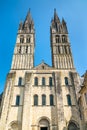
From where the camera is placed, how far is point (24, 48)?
34.9 metres

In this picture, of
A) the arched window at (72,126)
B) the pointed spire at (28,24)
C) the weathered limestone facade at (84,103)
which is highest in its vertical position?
the pointed spire at (28,24)

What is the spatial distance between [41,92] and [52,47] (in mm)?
12196

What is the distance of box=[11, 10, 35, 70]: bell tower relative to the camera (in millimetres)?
31814

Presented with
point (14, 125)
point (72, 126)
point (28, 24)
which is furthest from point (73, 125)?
point (28, 24)

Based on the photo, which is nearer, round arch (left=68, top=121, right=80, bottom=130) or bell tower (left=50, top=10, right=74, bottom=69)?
round arch (left=68, top=121, right=80, bottom=130)

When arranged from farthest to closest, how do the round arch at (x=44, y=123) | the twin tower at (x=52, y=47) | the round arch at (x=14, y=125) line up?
1. the twin tower at (x=52, y=47)
2. the round arch at (x=44, y=123)
3. the round arch at (x=14, y=125)

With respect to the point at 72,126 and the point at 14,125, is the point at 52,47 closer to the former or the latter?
the point at 72,126

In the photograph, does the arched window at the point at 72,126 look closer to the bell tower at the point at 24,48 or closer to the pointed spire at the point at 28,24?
the bell tower at the point at 24,48

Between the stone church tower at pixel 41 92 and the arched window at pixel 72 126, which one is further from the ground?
the stone church tower at pixel 41 92

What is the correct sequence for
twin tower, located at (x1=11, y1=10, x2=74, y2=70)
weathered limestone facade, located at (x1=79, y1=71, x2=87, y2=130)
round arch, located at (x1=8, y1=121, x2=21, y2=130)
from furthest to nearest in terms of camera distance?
twin tower, located at (x1=11, y1=10, x2=74, y2=70) → round arch, located at (x1=8, y1=121, x2=21, y2=130) → weathered limestone facade, located at (x1=79, y1=71, x2=87, y2=130)

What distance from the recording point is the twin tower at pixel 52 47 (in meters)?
32.0

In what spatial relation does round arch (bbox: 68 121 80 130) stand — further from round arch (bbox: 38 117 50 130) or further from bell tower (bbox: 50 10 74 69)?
bell tower (bbox: 50 10 74 69)

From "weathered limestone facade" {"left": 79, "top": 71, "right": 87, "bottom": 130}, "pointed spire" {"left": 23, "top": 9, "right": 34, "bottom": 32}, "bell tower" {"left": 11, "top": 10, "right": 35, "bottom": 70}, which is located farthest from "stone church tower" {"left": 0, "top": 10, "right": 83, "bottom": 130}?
"pointed spire" {"left": 23, "top": 9, "right": 34, "bottom": 32}

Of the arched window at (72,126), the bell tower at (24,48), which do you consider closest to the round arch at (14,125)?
the arched window at (72,126)
